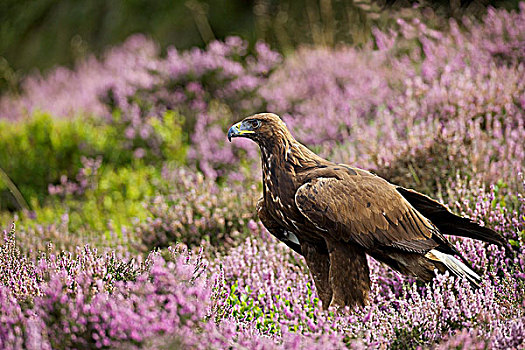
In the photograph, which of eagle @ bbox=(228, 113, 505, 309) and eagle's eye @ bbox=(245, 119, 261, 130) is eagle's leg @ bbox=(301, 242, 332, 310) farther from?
eagle's eye @ bbox=(245, 119, 261, 130)

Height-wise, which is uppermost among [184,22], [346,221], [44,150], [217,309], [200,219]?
[184,22]

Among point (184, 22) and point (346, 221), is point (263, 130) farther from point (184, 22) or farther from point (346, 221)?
point (184, 22)

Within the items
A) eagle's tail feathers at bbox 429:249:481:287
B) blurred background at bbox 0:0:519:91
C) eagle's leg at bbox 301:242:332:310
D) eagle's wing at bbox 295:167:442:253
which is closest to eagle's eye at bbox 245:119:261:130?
eagle's wing at bbox 295:167:442:253

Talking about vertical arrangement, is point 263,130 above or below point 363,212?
above

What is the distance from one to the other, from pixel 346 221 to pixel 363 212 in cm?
9

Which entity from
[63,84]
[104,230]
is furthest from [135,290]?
[63,84]

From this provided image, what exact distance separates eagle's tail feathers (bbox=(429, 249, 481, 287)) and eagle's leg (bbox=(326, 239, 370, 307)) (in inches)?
13.9

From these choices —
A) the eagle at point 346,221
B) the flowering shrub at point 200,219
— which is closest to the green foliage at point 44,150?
the flowering shrub at point 200,219

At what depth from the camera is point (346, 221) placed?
2.20 meters

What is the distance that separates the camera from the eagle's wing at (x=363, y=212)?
7.18 ft

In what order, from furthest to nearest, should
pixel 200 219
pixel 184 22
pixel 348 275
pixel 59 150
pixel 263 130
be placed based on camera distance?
pixel 184 22 < pixel 59 150 < pixel 200 219 < pixel 263 130 < pixel 348 275

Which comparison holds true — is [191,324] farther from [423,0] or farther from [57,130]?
[423,0]

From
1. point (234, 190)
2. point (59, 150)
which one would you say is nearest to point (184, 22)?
point (59, 150)

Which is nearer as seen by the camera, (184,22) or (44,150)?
(44,150)
